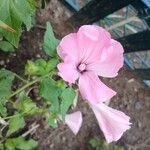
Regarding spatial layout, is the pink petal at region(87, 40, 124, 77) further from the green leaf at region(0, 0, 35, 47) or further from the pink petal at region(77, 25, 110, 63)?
the green leaf at region(0, 0, 35, 47)

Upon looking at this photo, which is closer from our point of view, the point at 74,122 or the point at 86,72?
the point at 86,72

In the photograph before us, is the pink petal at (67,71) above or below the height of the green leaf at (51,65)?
above

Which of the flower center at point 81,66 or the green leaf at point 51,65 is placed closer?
the flower center at point 81,66

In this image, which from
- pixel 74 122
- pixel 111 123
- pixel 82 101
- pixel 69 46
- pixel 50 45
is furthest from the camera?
pixel 82 101

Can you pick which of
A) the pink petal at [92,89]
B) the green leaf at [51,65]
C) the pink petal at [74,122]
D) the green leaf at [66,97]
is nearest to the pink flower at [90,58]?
the pink petal at [92,89]

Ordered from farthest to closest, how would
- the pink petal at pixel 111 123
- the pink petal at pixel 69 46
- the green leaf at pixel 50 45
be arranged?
the green leaf at pixel 50 45
the pink petal at pixel 111 123
the pink petal at pixel 69 46

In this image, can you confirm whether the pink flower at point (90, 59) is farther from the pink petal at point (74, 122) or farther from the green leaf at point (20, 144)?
the green leaf at point (20, 144)

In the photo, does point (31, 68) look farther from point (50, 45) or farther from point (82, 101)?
point (82, 101)

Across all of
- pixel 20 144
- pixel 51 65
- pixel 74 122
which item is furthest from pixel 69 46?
pixel 20 144

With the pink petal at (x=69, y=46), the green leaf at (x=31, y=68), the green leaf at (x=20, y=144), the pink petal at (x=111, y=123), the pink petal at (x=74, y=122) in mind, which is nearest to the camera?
the pink petal at (x=69, y=46)
